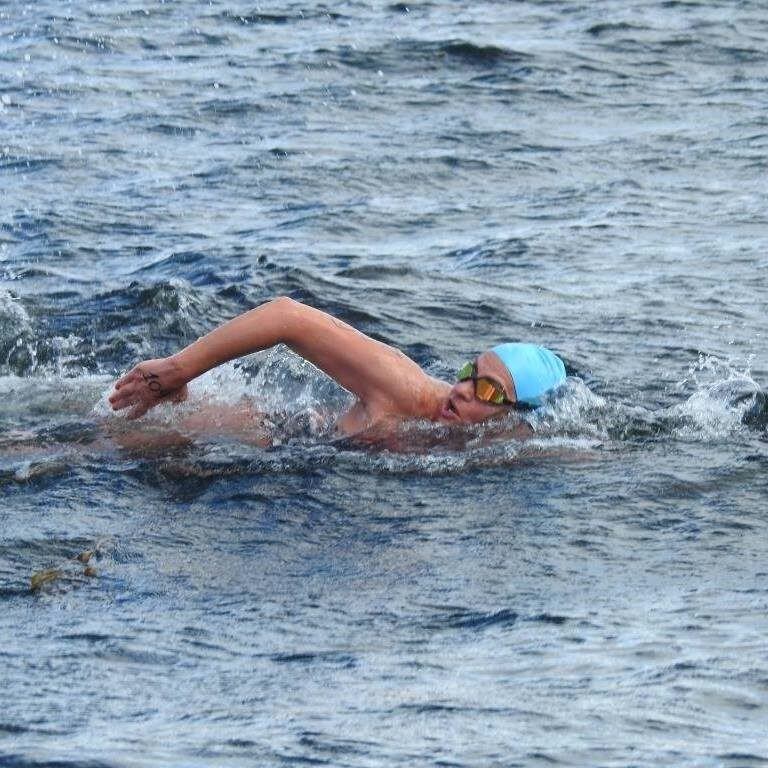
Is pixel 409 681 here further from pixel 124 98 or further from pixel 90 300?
pixel 124 98

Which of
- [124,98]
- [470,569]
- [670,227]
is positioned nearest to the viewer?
[470,569]

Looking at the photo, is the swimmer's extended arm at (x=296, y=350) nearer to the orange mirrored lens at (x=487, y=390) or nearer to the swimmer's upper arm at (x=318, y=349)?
the swimmer's upper arm at (x=318, y=349)

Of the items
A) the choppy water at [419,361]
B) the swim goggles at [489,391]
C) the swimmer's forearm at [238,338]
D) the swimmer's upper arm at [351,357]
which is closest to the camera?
the choppy water at [419,361]

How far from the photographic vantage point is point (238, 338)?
814 centimetres

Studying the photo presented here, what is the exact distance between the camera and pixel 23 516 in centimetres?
754

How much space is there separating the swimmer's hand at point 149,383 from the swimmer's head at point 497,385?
144 centimetres

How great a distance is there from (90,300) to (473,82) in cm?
821

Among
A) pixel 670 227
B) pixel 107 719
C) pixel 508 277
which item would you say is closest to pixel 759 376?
pixel 508 277

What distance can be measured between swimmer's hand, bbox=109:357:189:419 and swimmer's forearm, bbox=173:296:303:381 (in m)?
0.04

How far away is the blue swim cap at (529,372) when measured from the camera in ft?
28.8

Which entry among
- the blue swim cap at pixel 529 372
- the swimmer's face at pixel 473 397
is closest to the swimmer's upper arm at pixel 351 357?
the swimmer's face at pixel 473 397

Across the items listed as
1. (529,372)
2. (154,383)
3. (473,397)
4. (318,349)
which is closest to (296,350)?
(318,349)

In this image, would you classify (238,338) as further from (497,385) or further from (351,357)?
(497,385)

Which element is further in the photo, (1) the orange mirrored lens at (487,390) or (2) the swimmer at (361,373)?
(1) the orange mirrored lens at (487,390)
